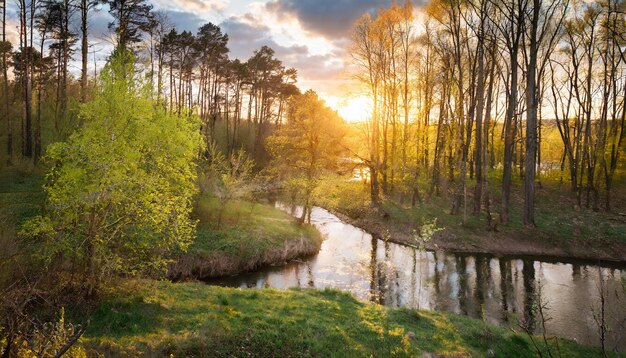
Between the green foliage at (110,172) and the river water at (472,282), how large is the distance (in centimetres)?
814

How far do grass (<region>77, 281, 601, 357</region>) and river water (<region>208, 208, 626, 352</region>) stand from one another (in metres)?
1.78

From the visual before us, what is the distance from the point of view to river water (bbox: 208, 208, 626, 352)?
15.5m

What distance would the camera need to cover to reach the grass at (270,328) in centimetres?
954

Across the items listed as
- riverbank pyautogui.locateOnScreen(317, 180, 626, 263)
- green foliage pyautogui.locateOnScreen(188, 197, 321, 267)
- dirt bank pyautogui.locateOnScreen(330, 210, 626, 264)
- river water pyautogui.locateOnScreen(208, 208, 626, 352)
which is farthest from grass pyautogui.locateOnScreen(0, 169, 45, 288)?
dirt bank pyautogui.locateOnScreen(330, 210, 626, 264)

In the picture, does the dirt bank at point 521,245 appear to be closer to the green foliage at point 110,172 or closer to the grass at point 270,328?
the grass at point 270,328

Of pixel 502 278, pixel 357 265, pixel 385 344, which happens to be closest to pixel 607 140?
pixel 502 278

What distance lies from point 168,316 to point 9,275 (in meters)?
4.42

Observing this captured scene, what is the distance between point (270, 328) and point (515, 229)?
23252 mm

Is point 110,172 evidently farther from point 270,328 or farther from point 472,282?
point 472,282

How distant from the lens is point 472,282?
19.7 metres

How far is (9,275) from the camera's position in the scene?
9.91 m

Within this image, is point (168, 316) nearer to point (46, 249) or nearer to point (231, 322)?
point (231, 322)

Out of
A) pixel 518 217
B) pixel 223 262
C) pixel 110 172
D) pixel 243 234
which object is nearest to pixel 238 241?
pixel 243 234

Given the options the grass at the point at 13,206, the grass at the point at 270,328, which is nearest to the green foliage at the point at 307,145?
the grass at the point at 270,328
